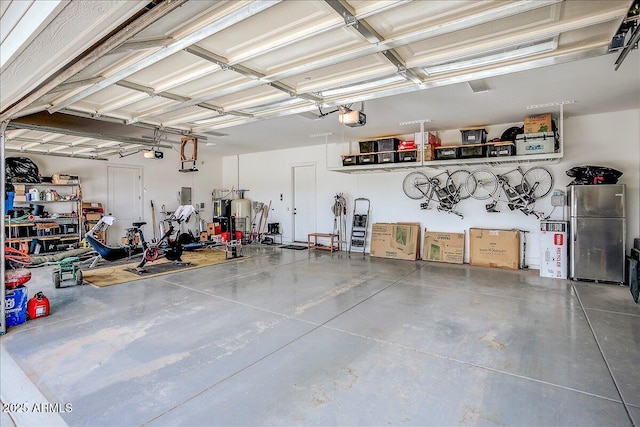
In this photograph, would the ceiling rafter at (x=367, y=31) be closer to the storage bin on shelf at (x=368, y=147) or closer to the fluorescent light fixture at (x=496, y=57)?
the fluorescent light fixture at (x=496, y=57)

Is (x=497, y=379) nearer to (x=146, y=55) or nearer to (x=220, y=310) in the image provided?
(x=220, y=310)

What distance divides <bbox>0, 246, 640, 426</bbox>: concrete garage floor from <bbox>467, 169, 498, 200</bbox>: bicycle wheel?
2405 millimetres

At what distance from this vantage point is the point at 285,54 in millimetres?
2666

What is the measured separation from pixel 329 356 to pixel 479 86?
385 centimetres

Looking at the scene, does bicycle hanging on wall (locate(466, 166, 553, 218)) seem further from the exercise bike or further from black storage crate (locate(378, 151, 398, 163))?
the exercise bike

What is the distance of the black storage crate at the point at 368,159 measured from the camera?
7.16m

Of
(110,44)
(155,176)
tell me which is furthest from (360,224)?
(110,44)

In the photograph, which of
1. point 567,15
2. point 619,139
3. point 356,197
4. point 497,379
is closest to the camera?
point 567,15

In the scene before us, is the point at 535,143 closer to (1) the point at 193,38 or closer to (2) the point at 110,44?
(1) the point at 193,38

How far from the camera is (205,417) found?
2.00 metres

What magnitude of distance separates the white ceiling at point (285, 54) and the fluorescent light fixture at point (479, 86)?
0.27 ft

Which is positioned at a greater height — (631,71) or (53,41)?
(631,71)

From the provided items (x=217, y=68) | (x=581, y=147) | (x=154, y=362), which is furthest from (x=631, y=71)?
(x=154, y=362)

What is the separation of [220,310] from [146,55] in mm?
2833
